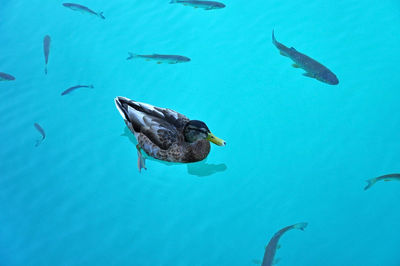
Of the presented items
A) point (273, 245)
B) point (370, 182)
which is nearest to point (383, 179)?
point (370, 182)

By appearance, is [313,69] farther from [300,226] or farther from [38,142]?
[38,142]

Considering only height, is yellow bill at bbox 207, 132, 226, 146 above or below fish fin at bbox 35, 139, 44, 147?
above

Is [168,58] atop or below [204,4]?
below

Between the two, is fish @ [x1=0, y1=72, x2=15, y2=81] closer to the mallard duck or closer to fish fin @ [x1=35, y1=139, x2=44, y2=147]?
fish fin @ [x1=35, y1=139, x2=44, y2=147]

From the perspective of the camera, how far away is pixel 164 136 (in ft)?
7.54

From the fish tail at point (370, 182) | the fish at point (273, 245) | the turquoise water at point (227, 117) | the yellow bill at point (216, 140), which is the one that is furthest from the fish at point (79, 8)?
the fish tail at point (370, 182)

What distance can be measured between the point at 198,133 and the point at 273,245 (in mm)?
789

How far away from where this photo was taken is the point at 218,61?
308 cm

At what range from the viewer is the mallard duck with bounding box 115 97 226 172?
2299 mm

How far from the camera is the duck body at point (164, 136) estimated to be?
2316 millimetres

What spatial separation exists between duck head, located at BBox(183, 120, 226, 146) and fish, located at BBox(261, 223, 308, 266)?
63 cm

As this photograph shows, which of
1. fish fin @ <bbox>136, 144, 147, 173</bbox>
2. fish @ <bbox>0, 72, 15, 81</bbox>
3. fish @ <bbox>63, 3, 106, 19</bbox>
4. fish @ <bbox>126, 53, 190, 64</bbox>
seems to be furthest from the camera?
fish @ <bbox>63, 3, 106, 19</bbox>

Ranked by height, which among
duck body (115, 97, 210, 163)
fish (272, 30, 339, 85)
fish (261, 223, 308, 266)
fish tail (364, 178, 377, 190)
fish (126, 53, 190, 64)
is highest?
fish (272, 30, 339, 85)

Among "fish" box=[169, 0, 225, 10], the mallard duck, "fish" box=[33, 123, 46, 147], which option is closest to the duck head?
the mallard duck
